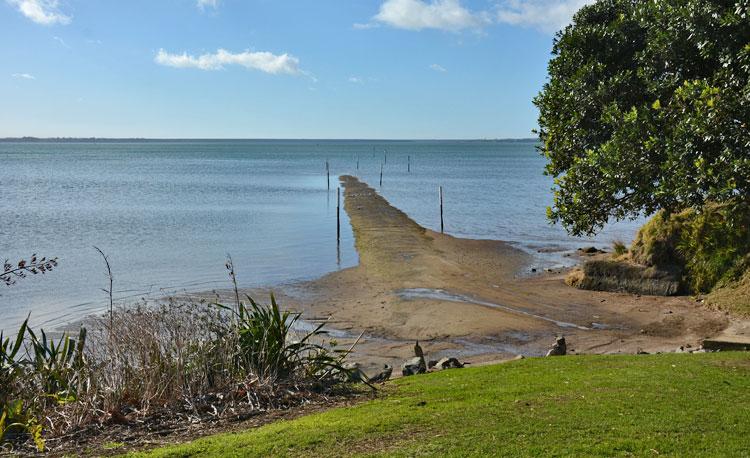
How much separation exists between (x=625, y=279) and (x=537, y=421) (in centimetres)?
1714

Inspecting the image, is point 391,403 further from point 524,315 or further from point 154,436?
point 524,315

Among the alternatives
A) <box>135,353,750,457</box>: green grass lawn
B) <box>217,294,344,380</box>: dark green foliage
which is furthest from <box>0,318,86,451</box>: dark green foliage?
<box>217,294,344,380</box>: dark green foliage

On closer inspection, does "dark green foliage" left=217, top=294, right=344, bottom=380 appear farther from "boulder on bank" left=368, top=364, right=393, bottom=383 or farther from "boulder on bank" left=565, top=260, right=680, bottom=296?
"boulder on bank" left=565, top=260, right=680, bottom=296

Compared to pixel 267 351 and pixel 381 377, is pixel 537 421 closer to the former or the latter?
pixel 267 351

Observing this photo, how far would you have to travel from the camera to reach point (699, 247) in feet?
73.0

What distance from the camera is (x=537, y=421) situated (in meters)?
7.70

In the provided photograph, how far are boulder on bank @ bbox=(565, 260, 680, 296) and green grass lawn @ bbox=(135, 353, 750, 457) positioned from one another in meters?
13.0

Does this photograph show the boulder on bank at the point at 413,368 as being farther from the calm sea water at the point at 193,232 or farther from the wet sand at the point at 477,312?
the calm sea water at the point at 193,232

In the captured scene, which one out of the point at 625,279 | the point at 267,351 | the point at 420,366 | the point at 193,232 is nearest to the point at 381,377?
the point at 420,366

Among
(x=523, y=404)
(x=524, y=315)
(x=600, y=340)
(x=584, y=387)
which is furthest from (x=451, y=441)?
(x=524, y=315)

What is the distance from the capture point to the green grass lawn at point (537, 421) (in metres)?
6.91

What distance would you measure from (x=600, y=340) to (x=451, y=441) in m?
11.7

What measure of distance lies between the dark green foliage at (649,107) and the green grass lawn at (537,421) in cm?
250

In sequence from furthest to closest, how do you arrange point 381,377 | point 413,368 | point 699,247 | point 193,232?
1. point 193,232
2. point 699,247
3. point 413,368
4. point 381,377
